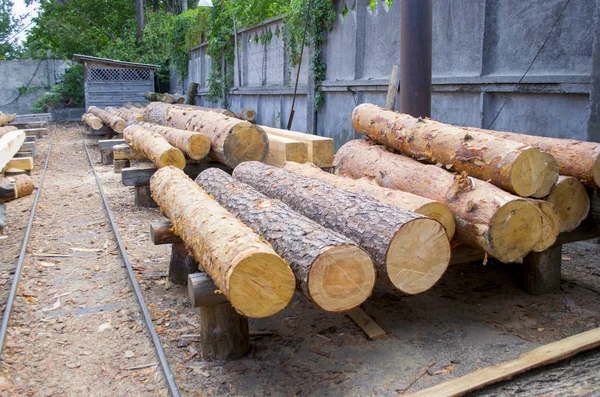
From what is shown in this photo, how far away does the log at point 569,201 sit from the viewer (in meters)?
4.63

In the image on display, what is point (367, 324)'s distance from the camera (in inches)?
180

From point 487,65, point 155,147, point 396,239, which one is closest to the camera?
point 396,239

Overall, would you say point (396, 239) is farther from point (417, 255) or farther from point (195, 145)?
point (195, 145)

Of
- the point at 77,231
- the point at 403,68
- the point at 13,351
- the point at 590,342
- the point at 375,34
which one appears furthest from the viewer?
the point at 375,34

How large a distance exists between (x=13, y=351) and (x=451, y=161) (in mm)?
3908

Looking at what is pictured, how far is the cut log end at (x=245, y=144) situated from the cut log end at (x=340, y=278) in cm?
411

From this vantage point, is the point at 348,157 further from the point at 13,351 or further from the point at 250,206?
the point at 13,351

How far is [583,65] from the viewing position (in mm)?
6203

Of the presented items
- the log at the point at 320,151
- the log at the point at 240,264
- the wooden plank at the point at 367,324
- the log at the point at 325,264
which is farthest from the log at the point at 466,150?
the log at the point at 240,264

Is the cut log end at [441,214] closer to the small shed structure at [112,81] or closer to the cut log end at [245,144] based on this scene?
the cut log end at [245,144]

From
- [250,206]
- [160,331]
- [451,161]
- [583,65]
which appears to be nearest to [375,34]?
[583,65]

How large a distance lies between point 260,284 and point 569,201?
288 cm

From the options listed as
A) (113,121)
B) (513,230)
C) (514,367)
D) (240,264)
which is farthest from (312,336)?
(113,121)

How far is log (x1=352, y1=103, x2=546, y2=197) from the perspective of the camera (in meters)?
4.39
